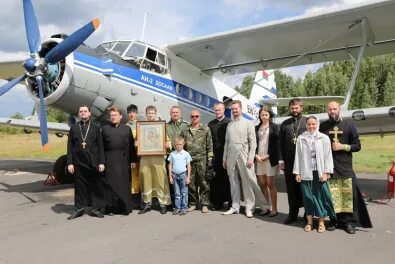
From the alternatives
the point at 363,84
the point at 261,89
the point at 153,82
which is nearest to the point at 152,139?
the point at 153,82

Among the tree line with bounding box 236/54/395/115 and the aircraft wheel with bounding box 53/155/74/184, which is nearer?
the aircraft wheel with bounding box 53/155/74/184

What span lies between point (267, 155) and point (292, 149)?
0.60 metres

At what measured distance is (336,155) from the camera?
498 cm

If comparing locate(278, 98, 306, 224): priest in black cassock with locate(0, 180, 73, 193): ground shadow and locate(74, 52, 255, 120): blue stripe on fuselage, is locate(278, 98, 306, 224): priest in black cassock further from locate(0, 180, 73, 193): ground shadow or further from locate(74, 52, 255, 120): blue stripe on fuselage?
locate(0, 180, 73, 193): ground shadow

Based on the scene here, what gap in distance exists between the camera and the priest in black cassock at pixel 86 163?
5.89 meters

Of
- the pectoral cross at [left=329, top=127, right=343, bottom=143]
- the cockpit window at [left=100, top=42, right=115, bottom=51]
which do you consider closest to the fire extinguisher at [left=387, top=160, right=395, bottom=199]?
the pectoral cross at [left=329, top=127, right=343, bottom=143]

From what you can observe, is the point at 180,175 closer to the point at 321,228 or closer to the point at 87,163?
the point at 87,163

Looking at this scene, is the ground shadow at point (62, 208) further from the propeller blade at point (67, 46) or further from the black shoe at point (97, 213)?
the propeller blade at point (67, 46)

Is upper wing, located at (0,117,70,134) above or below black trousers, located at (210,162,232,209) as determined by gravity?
above

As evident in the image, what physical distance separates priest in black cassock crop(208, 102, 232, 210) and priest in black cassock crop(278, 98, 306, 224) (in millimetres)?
1107

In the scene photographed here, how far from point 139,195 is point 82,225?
1.27 metres

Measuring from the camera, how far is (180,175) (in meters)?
5.89

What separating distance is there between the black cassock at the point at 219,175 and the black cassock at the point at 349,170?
1751 millimetres

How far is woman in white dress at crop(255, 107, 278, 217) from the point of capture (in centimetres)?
580
